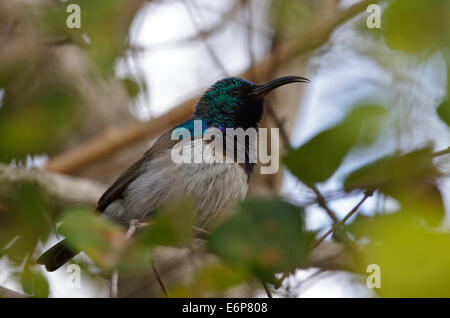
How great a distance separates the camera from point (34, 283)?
255 cm

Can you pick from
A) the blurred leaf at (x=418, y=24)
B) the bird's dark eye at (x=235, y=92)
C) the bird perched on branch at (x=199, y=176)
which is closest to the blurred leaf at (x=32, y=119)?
the bird perched on branch at (x=199, y=176)

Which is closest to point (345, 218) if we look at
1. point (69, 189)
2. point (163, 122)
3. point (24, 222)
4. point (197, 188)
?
point (24, 222)

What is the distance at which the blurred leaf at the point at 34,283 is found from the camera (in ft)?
8.19

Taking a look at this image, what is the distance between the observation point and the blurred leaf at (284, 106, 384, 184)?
1620 millimetres

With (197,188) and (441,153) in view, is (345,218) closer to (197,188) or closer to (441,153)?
(441,153)

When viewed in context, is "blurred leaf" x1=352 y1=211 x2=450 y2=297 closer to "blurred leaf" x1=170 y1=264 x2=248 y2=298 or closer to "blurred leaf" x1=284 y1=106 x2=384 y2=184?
"blurred leaf" x1=284 y1=106 x2=384 y2=184

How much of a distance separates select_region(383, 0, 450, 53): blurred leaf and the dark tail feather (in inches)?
92.4

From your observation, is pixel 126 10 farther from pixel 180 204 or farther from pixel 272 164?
pixel 180 204

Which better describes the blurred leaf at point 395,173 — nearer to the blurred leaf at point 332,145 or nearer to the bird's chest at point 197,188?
the blurred leaf at point 332,145

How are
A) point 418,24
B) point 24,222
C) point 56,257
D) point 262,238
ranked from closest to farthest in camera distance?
point 262,238 → point 418,24 → point 24,222 → point 56,257

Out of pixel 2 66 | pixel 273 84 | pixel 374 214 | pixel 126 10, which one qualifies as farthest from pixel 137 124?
pixel 374 214

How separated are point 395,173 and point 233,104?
260 cm

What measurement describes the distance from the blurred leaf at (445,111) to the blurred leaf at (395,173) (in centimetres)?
21

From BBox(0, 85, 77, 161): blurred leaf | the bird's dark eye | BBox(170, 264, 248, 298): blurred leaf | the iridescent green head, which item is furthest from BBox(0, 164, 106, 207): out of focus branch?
BBox(170, 264, 248, 298): blurred leaf
